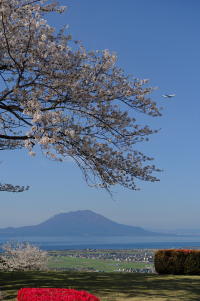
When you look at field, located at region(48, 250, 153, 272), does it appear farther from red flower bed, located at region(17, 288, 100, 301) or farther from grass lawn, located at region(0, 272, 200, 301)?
red flower bed, located at region(17, 288, 100, 301)

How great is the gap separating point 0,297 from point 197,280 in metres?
8.25

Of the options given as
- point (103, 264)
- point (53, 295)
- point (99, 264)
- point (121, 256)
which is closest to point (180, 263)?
point (53, 295)

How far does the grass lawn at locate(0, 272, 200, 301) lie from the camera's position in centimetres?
1189

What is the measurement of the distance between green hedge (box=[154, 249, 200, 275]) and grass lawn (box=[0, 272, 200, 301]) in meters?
2.81

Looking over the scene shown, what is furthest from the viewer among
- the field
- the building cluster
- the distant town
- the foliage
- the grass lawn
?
the building cluster

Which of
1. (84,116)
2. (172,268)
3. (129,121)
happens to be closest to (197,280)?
(172,268)

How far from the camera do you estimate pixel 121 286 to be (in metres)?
13.9

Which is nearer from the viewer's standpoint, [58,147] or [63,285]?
[58,147]

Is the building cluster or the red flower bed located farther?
the building cluster

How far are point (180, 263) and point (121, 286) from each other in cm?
636

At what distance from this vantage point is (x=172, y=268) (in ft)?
63.8

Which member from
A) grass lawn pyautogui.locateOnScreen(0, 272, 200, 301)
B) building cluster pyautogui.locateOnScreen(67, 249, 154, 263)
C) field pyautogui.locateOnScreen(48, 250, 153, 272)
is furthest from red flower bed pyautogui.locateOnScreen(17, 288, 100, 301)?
building cluster pyautogui.locateOnScreen(67, 249, 154, 263)

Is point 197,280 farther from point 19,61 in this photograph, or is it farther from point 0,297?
point 19,61

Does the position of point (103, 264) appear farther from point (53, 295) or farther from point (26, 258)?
point (53, 295)
